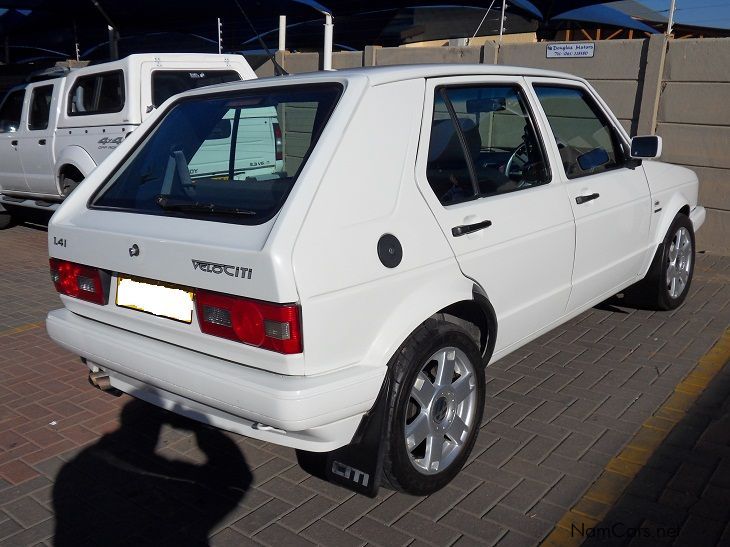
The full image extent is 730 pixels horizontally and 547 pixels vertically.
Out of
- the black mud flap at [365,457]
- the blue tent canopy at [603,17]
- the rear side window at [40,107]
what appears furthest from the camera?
the blue tent canopy at [603,17]

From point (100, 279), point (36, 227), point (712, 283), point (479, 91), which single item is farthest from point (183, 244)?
point (36, 227)

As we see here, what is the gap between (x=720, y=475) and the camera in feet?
10.9

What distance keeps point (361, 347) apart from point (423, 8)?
A: 42.3 feet

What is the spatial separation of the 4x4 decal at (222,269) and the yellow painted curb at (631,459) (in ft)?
5.14

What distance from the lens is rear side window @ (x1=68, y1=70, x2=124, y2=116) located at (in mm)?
7797

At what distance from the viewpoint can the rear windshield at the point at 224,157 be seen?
3.01 m

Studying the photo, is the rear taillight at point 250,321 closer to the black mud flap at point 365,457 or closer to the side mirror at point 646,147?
the black mud flap at point 365,457

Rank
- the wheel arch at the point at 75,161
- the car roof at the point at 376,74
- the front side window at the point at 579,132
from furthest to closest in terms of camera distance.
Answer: the wheel arch at the point at 75,161 < the front side window at the point at 579,132 < the car roof at the point at 376,74

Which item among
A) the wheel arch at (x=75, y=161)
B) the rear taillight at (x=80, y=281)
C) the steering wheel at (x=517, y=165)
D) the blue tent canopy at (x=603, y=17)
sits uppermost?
the blue tent canopy at (x=603, y=17)

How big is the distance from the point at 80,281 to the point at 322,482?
144 cm

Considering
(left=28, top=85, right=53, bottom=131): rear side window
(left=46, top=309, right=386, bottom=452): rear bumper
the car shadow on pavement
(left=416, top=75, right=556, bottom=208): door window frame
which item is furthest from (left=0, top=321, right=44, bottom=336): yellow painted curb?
(left=28, top=85, right=53, bottom=131): rear side window

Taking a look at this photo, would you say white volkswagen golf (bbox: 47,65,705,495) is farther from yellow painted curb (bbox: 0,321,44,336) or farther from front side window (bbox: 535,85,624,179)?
yellow painted curb (bbox: 0,321,44,336)

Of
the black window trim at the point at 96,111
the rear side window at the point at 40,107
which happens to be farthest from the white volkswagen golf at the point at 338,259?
the rear side window at the point at 40,107

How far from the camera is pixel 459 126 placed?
11.2 ft
